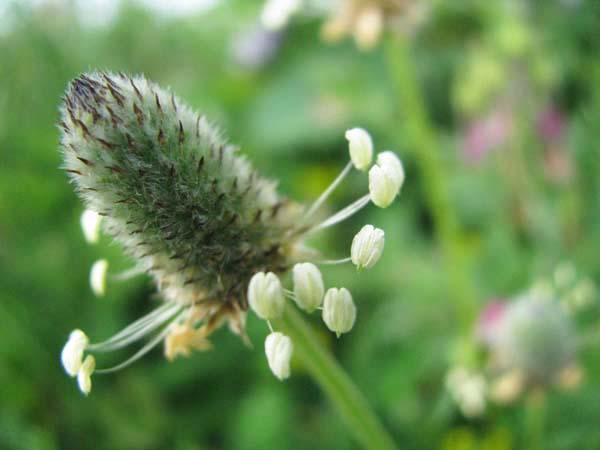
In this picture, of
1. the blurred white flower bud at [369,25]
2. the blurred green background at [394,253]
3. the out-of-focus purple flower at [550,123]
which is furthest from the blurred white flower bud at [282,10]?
the out-of-focus purple flower at [550,123]

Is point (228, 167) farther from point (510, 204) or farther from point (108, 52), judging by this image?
point (108, 52)

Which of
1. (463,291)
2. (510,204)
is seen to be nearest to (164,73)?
(510,204)

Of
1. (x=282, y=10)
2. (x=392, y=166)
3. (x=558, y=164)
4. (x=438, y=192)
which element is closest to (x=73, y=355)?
(x=392, y=166)

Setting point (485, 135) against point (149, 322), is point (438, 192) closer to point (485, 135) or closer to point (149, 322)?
point (485, 135)

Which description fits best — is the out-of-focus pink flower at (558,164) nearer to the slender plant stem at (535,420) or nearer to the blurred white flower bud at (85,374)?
the slender plant stem at (535,420)

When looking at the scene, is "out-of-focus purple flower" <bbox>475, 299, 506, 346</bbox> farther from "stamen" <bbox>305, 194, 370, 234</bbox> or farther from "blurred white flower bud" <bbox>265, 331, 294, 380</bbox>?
"blurred white flower bud" <bbox>265, 331, 294, 380</bbox>

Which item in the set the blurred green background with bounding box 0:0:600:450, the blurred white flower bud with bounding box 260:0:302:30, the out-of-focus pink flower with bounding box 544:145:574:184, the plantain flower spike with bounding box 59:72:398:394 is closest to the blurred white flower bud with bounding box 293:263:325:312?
the plantain flower spike with bounding box 59:72:398:394

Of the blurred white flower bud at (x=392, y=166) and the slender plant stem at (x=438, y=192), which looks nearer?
the blurred white flower bud at (x=392, y=166)
